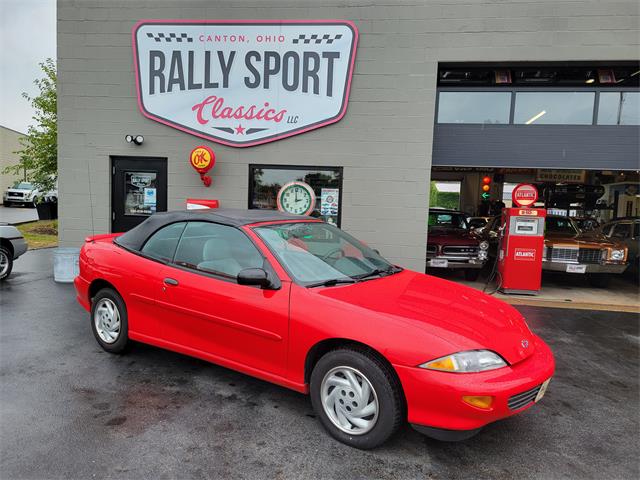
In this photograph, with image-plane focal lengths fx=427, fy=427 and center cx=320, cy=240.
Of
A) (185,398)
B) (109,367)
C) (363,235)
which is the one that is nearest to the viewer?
(185,398)

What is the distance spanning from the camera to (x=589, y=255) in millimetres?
8406

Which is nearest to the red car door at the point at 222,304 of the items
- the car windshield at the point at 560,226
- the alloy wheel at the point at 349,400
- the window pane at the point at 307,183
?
the alloy wheel at the point at 349,400

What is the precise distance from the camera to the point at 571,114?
25.9ft

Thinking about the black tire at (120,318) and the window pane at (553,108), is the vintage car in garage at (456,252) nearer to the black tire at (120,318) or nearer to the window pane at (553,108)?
the window pane at (553,108)

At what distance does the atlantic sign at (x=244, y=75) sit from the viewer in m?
7.67

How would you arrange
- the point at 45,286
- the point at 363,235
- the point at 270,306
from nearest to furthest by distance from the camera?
the point at 270,306 < the point at 45,286 < the point at 363,235

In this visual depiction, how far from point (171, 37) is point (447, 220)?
280 inches

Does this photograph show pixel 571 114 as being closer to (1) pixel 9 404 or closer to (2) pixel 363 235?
(2) pixel 363 235

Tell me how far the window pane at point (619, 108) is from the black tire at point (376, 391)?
7550 mm

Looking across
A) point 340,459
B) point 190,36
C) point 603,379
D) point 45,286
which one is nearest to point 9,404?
point 340,459

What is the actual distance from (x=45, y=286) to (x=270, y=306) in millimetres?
5974

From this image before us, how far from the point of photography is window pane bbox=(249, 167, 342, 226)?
796cm

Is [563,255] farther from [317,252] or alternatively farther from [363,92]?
[317,252]

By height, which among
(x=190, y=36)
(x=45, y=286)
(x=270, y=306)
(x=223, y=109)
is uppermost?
(x=190, y=36)
